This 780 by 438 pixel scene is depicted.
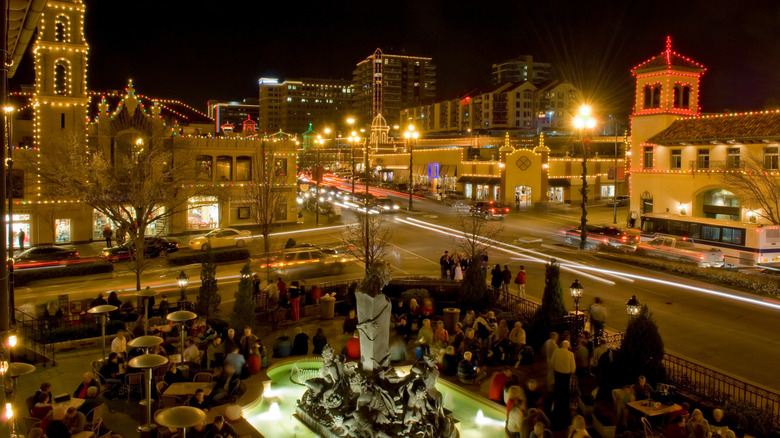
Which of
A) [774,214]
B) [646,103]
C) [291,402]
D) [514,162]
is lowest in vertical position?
[291,402]

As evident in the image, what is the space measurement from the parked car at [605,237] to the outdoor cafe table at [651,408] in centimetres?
2180

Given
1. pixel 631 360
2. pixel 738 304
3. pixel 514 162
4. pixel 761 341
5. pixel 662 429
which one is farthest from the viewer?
pixel 514 162

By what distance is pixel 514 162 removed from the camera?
5609 centimetres

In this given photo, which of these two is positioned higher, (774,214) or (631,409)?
(774,214)

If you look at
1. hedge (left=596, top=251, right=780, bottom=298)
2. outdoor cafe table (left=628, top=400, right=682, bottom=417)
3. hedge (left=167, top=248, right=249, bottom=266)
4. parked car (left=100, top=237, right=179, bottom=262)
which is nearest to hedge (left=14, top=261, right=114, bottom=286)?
parked car (left=100, top=237, right=179, bottom=262)

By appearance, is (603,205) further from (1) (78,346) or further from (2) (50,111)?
(1) (78,346)

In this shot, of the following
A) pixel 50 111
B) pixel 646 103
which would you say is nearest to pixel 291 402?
pixel 50 111

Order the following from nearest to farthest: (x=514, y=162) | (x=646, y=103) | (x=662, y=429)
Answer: (x=662, y=429) < (x=646, y=103) < (x=514, y=162)

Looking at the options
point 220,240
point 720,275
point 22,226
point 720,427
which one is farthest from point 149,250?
point 720,427

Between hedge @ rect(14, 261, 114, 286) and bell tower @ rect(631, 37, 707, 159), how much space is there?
1396 inches

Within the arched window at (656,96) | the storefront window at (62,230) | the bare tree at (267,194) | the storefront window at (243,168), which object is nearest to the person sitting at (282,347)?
the bare tree at (267,194)

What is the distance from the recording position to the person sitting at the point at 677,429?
991cm

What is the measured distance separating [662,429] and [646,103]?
37.4 meters

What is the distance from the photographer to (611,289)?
23391 millimetres
